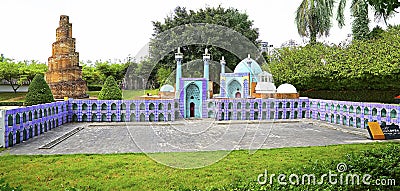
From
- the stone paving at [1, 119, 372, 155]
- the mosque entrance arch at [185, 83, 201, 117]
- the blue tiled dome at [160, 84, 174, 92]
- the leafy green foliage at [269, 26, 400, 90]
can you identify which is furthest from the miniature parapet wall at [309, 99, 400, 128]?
the blue tiled dome at [160, 84, 174, 92]

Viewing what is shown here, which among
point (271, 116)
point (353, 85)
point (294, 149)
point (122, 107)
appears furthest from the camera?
point (353, 85)

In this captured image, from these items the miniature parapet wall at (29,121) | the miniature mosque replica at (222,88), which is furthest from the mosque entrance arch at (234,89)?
the miniature parapet wall at (29,121)

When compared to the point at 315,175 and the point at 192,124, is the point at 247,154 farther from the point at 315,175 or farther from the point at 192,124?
the point at 192,124

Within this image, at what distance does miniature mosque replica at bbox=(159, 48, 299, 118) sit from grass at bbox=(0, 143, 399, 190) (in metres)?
8.60

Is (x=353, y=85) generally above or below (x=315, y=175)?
above

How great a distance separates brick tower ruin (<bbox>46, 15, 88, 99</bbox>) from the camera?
23516mm

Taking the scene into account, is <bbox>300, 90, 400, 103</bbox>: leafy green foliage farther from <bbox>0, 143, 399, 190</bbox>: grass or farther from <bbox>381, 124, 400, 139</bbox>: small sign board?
<bbox>0, 143, 399, 190</bbox>: grass

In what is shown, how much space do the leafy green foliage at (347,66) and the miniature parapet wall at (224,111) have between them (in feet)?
9.81

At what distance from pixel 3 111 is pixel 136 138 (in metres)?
3.73

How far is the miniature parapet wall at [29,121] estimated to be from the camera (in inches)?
357

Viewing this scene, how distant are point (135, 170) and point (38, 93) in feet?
29.0

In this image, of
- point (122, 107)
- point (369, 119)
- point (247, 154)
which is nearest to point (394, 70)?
point (369, 119)

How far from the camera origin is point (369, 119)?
42.2 ft

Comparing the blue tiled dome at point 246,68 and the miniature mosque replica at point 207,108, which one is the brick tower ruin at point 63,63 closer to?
the miniature mosque replica at point 207,108
